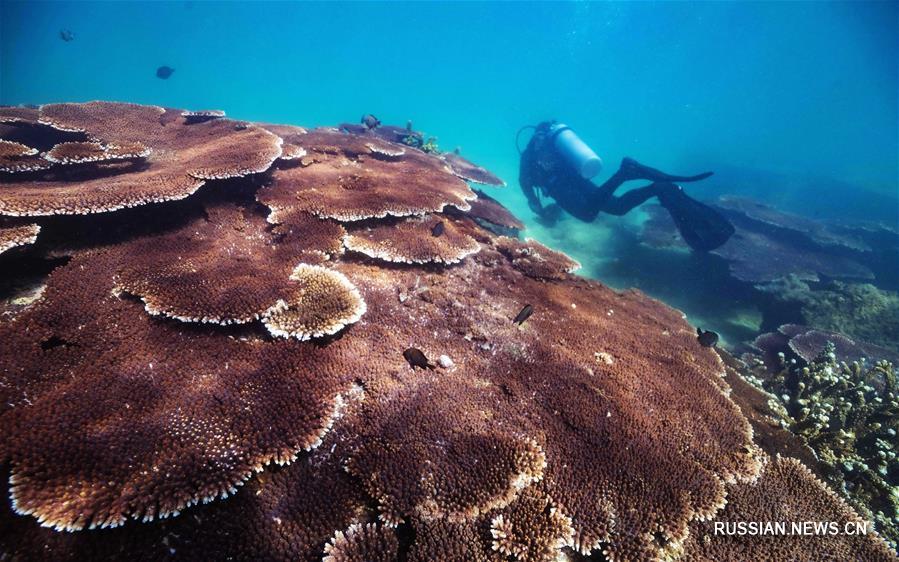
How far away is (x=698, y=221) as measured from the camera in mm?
11992

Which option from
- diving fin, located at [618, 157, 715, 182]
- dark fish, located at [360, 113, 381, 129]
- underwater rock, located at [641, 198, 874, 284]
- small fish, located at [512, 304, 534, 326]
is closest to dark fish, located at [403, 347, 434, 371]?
small fish, located at [512, 304, 534, 326]

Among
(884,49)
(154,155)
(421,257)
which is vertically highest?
(884,49)

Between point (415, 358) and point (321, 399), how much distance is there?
94 centimetres

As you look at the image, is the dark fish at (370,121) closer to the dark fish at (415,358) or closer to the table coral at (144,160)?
the table coral at (144,160)

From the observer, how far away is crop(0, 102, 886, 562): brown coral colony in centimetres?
245

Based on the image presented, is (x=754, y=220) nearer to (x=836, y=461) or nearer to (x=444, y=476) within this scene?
(x=836, y=461)

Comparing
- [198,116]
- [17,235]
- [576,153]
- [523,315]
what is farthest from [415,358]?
[576,153]

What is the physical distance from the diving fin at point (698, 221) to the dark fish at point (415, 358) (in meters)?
12.0

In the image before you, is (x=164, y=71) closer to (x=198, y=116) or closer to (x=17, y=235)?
(x=198, y=116)

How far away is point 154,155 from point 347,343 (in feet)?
17.8

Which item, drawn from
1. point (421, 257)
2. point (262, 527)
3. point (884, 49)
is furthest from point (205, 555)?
point (884, 49)

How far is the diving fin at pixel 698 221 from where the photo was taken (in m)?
11.8

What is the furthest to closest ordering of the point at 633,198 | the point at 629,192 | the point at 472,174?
the point at 629,192 → the point at 633,198 → the point at 472,174

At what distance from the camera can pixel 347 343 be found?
3662 mm
